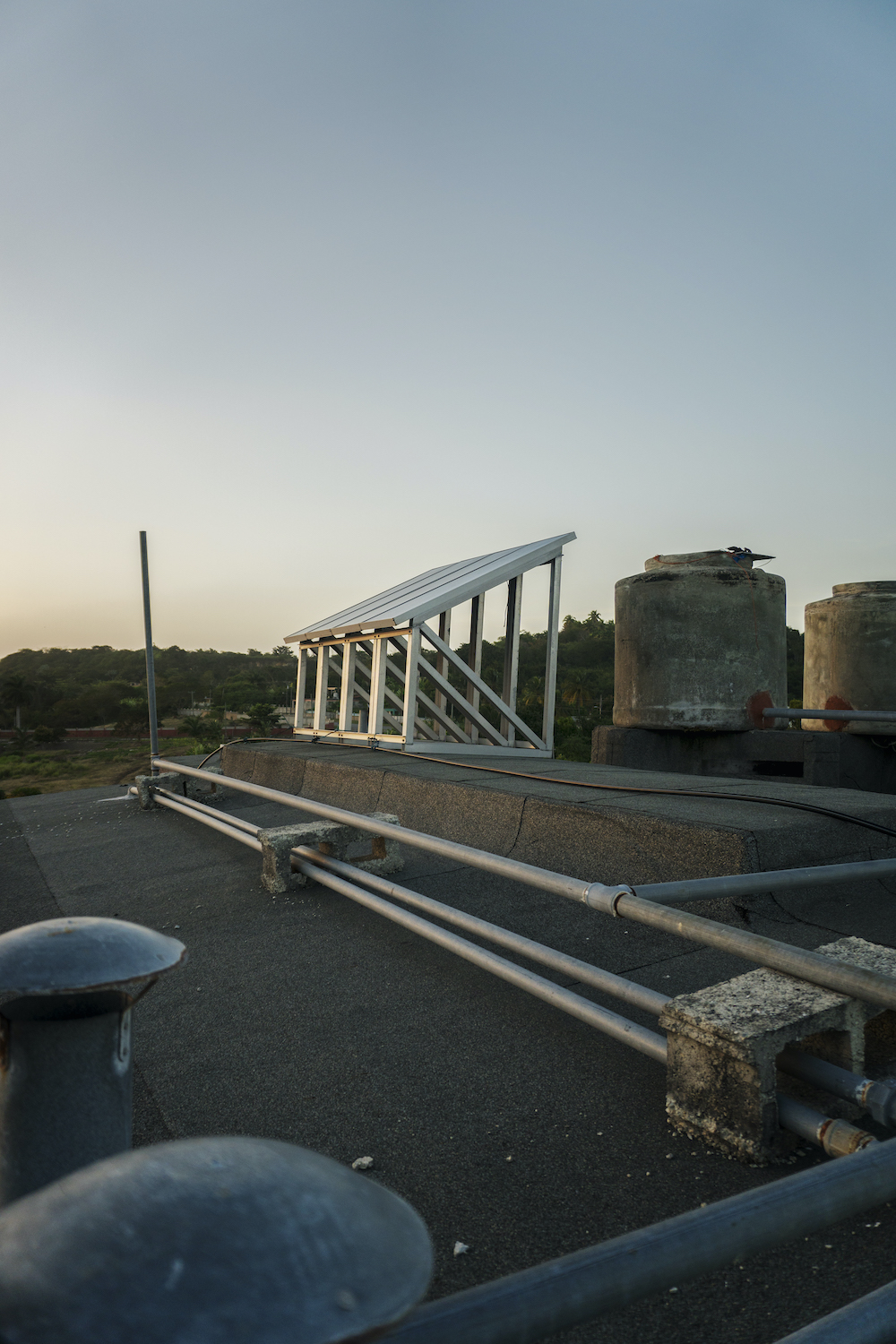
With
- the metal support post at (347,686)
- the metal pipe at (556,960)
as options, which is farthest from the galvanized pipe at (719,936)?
the metal support post at (347,686)

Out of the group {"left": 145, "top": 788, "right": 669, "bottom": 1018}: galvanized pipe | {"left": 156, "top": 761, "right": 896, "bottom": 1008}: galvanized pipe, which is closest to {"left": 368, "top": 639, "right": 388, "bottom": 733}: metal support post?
{"left": 145, "top": 788, "right": 669, "bottom": 1018}: galvanized pipe

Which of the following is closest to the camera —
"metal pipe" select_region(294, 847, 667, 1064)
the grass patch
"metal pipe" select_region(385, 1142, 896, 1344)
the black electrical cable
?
"metal pipe" select_region(385, 1142, 896, 1344)

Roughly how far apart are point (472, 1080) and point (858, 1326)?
186cm

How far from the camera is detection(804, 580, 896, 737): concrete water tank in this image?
1275 centimetres

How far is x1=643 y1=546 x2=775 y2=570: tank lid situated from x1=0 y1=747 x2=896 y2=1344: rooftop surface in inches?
220

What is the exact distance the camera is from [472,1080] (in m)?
2.94

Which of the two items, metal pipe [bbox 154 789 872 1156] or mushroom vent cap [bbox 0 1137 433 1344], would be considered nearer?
mushroom vent cap [bbox 0 1137 433 1344]

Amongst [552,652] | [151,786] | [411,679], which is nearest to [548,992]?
[411,679]

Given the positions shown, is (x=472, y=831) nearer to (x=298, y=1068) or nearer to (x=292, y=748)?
(x=298, y=1068)

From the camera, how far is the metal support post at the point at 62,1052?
1322 millimetres

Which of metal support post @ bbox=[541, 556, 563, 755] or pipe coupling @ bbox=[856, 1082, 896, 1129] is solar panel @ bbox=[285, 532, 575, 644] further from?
pipe coupling @ bbox=[856, 1082, 896, 1129]

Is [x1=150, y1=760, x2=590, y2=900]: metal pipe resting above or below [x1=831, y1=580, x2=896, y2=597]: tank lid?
below

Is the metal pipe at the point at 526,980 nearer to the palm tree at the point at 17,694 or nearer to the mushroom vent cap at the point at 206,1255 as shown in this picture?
the mushroom vent cap at the point at 206,1255

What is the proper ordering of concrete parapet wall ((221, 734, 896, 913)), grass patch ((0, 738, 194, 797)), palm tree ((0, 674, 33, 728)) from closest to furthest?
concrete parapet wall ((221, 734, 896, 913)), grass patch ((0, 738, 194, 797)), palm tree ((0, 674, 33, 728))
